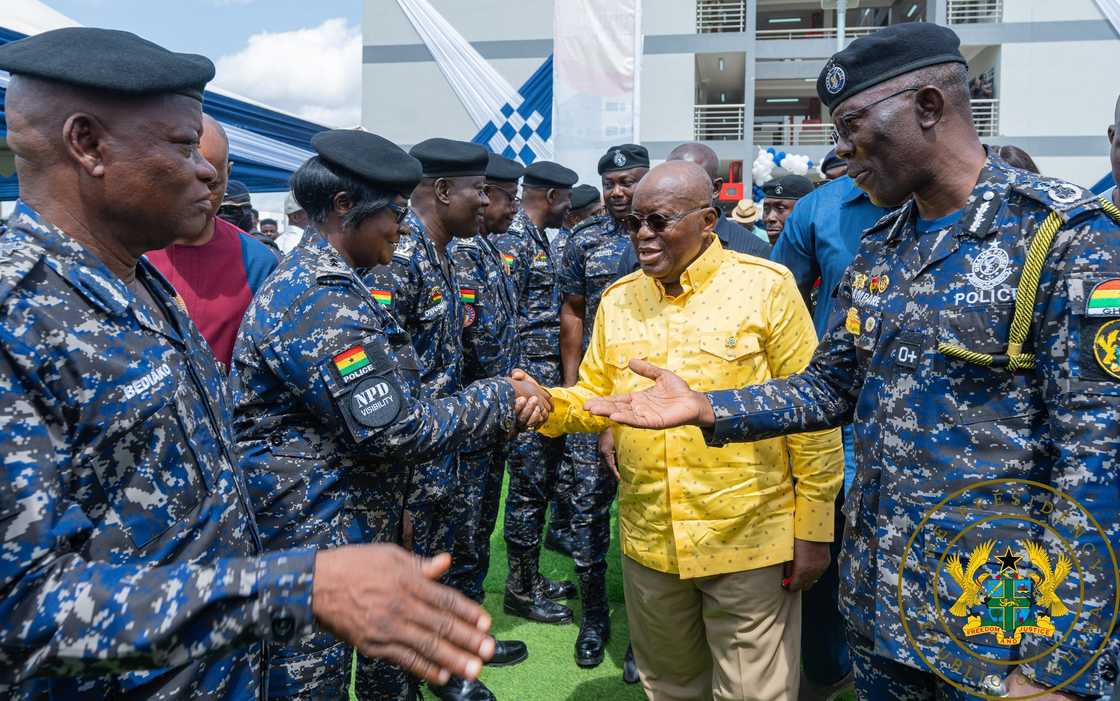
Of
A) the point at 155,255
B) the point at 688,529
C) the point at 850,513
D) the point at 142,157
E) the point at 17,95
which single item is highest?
the point at 17,95

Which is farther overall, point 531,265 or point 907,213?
point 531,265

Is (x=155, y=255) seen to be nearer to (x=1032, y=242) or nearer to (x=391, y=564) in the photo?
(x=391, y=564)

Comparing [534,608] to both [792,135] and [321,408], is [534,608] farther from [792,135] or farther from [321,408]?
[792,135]

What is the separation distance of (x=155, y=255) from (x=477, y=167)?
1.56 metres

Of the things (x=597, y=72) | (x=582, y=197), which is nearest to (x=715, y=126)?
(x=582, y=197)

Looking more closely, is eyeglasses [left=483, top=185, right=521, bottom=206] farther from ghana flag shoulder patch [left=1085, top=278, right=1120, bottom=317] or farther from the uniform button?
the uniform button

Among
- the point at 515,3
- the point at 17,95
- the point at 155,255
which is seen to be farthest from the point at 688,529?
the point at 515,3

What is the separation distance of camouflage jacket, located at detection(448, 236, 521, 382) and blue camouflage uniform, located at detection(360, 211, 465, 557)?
0.51m

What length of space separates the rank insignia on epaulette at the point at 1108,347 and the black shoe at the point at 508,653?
11.1 feet

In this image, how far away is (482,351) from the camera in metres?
4.47

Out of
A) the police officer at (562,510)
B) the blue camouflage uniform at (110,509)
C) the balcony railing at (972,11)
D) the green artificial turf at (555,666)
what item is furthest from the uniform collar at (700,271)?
the balcony railing at (972,11)

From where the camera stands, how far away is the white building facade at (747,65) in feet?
68.5

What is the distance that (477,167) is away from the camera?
400 centimetres

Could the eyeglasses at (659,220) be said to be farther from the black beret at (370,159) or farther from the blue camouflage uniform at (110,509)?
the blue camouflage uniform at (110,509)
